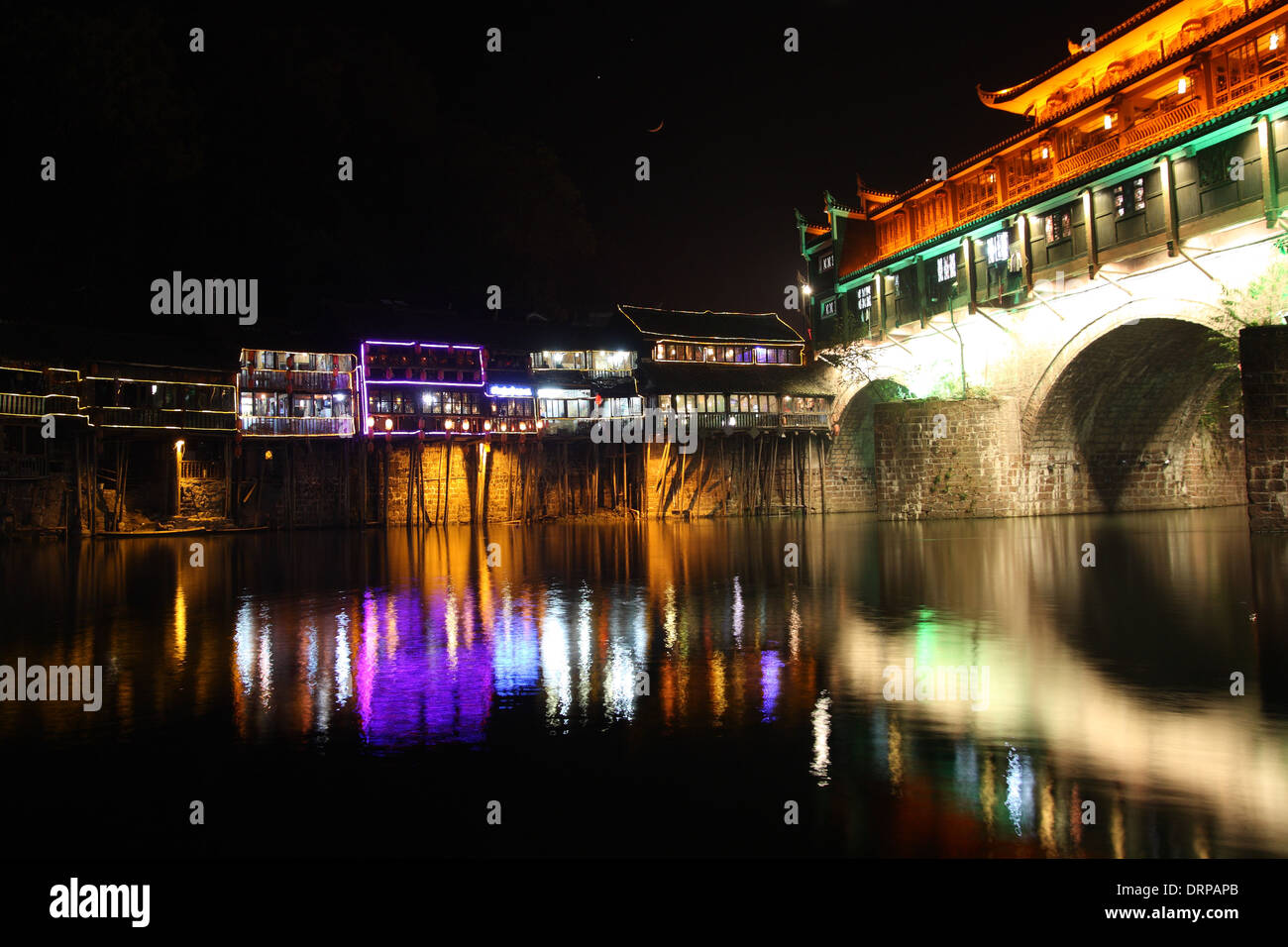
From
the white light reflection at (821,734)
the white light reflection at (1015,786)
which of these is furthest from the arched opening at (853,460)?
the white light reflection at (1015,786)

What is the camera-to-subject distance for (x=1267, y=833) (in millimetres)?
4715

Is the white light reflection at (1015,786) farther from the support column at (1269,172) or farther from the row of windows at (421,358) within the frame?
the row of windows at (421,358)

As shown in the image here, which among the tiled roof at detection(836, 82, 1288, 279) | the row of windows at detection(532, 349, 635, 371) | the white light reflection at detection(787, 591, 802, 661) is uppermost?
the tiled roof at detection(836, 82, 1288, 279)

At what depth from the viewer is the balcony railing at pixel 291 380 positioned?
1666 inches

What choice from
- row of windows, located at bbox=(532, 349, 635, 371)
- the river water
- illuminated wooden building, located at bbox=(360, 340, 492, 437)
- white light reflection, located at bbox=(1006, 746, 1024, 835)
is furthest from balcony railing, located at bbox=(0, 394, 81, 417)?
white light reflection, located at bbox=(1006, 746, 1024, 835)

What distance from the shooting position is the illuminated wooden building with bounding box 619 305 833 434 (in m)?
49.2

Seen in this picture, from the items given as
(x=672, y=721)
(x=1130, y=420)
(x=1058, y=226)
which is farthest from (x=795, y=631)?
(x=1130, y=420)

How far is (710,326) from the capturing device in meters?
53.2

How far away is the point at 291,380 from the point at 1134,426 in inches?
1419

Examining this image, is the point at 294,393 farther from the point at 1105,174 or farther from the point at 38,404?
the point at 1105,174

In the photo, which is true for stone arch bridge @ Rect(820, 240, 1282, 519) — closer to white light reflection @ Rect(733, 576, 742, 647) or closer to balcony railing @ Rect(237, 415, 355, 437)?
white light reflection @ Rect(733, 576, 742, 647)

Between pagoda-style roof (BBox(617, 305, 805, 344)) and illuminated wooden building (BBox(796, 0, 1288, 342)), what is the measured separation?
596 centimetres
